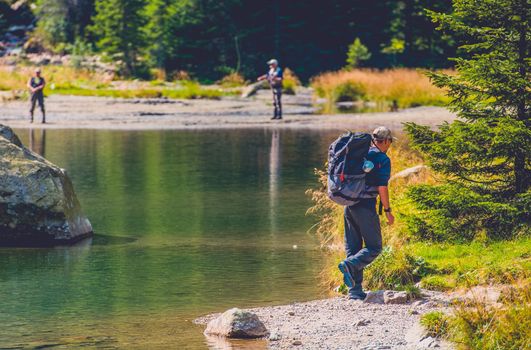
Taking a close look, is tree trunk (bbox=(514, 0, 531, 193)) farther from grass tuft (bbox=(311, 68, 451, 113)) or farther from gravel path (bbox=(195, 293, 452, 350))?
grass tuft (bbox=(311, 68, 451, 113))

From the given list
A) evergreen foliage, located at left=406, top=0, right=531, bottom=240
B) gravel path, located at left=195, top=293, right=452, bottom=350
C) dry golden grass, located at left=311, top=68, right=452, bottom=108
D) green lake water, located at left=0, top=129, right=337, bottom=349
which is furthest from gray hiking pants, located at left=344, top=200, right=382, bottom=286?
dry golden grass, located at left=311, top=68, right=452, bottom=108

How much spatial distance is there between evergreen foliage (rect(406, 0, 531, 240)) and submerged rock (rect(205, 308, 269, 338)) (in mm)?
3400

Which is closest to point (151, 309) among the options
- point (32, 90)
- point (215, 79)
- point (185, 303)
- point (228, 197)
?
point (185, 303)

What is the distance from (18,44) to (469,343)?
232ft

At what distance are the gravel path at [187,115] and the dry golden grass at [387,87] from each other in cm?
197

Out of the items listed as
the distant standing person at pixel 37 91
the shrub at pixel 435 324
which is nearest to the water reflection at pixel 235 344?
the shrub at pixel 435 324

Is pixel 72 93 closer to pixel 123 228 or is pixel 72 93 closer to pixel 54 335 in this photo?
pixel 123 228

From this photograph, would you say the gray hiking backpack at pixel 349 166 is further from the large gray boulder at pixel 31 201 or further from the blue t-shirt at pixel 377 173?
the large gray boulder at pixel 31 201

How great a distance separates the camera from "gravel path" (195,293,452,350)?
33.9 feet

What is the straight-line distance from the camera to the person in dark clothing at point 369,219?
1199 cm

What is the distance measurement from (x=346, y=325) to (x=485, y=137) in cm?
336

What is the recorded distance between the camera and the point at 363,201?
1207 centimetres

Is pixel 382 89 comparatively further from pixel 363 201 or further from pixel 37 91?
pixel 363 201

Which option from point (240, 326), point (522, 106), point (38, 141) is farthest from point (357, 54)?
point (240, 326)
